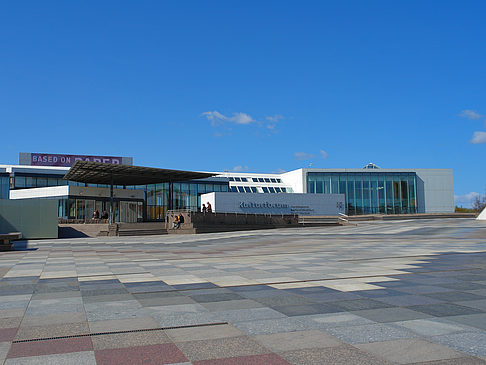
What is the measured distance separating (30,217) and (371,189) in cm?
5513

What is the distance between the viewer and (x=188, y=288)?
8.47 meters

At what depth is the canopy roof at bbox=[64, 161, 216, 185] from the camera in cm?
4316

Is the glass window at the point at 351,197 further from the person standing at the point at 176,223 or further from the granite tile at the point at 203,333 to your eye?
the granite tile at the point at 203,333

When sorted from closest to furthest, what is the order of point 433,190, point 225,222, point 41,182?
point 225,222
point 41,182
point 433,190

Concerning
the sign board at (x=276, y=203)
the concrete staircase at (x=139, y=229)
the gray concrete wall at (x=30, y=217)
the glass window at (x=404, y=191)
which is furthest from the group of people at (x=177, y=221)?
the glass window at (x=404, y=191)

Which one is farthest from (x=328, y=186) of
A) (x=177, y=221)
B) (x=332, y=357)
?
(x=332, y=357)

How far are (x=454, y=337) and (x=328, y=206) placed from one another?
6274cm

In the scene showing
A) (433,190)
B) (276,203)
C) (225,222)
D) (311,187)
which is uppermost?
(311,187)

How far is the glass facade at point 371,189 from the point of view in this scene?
74750 millimetres

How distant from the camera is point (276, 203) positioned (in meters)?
64.2

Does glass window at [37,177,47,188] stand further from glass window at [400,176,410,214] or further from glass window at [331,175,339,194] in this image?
glass window at [400,176,410,214]

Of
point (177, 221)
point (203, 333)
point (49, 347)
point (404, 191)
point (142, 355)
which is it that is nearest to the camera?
point (142, 355)

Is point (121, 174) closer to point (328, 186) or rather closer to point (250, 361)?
point (328, 186)

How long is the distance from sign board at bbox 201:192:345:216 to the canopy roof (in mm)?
10916
